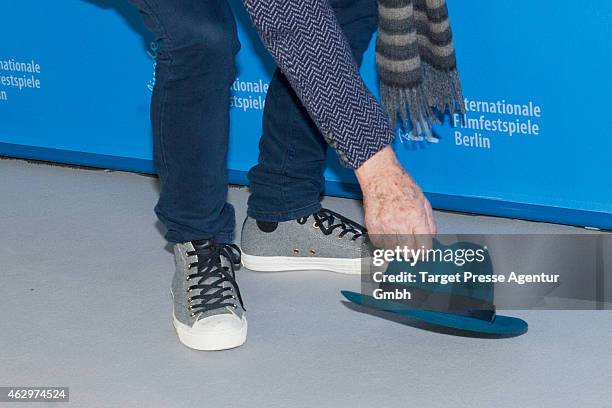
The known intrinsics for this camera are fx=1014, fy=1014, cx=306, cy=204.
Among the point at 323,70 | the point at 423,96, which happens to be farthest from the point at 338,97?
the point at 423,96

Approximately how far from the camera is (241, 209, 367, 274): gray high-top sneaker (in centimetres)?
184

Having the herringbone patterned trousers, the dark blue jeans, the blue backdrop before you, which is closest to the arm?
the herringbone patterned trousers

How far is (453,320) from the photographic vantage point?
1.51m

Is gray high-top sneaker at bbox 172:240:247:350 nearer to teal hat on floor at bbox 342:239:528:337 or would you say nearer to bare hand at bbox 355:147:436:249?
teal hat on floor at bbox 342:239:528:337

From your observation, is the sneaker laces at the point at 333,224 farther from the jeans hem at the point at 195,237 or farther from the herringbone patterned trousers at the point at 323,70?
the herringbone patterned trousers at the point at 323,70

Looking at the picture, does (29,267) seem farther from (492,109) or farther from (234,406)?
(492,109)

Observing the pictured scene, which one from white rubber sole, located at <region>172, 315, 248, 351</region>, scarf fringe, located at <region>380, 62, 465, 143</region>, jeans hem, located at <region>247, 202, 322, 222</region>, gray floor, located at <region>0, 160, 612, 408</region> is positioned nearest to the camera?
gray floor, located at <region>0, 160, 612, 408</region>

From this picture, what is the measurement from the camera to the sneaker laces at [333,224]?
73.0 inches

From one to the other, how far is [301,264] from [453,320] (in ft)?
1.37

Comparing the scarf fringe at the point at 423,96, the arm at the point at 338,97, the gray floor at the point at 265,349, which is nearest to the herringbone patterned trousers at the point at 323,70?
the arm at the point at 338,97

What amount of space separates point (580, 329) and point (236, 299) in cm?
55

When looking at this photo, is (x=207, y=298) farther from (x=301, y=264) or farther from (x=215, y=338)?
(x=301, y=264)

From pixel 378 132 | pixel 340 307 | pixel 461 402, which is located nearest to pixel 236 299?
pixel 340 307

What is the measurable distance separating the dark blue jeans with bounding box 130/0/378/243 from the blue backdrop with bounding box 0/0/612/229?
33cm
